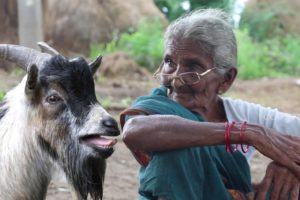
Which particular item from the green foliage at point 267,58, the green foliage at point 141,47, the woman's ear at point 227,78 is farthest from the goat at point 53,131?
the green foliage at point 267,58

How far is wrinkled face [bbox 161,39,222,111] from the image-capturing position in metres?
3.39

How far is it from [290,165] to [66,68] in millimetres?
1125

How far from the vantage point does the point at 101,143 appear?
129 inches

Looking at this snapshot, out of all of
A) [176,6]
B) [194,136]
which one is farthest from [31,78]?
[176,6]

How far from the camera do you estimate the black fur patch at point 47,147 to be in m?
3.46

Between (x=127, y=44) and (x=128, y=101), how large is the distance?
445cm

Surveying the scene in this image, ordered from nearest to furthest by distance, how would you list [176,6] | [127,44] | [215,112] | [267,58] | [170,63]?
[170,63] → [215,112] → [127,44] → [267,58] → [176,6]

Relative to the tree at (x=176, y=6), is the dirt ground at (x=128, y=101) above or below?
above

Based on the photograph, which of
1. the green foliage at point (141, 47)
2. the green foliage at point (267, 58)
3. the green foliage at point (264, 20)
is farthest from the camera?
the green foliage at point (264, 20)

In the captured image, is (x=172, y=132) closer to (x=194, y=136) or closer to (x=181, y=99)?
(x=194, y=136)

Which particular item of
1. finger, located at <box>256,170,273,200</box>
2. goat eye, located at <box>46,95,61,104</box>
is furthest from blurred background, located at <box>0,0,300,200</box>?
finger, located at <box>256,170,273,200</box>

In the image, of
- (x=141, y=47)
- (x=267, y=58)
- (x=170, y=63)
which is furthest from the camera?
(x=267, y=58)

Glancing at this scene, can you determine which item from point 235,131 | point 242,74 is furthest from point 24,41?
point 242,74

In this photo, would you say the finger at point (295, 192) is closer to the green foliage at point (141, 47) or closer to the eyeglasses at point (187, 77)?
the eyeglasses at point (187, 77)
